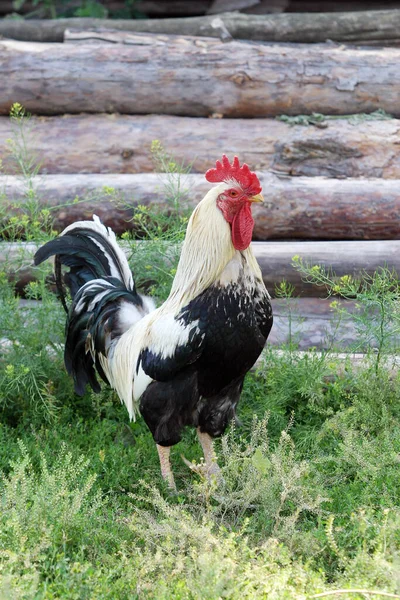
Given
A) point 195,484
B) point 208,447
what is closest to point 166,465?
point 208,447

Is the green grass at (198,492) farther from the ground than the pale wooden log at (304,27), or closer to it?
closer to it

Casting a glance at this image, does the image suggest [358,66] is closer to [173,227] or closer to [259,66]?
[259,66]

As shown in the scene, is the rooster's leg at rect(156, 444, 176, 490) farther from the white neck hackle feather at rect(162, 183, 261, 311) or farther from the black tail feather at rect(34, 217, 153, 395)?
the white neck hackle feather at rect(162, 183, 261, 311)

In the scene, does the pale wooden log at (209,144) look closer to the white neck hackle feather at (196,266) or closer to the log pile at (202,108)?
the log pile at (202,108)

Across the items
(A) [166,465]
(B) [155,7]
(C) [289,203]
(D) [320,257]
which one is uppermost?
(B) [155,7]

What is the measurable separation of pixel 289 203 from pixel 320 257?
603 millimetres

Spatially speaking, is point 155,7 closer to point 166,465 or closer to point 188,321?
point 188,321

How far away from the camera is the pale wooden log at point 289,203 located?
5652 millimetres

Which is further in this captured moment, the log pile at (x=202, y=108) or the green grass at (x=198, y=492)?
the log pile at (x=202, y=108)

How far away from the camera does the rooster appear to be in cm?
369

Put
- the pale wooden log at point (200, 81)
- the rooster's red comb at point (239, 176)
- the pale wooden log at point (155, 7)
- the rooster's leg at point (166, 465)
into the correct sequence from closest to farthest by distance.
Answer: the rooster's red comb at point (239, 176) → the rooster's leg at point (166, 465) → the pale wooden log at point (200, 81) → the pale wooden log at point (155, 7)

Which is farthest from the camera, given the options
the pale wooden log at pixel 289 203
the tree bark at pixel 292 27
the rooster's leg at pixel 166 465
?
the tree bark at pixel 292 27

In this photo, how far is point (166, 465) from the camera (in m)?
4.15

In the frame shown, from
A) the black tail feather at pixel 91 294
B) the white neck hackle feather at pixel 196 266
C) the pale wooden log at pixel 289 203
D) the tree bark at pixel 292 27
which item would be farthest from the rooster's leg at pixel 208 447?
the tree bark at pixel 292 27
